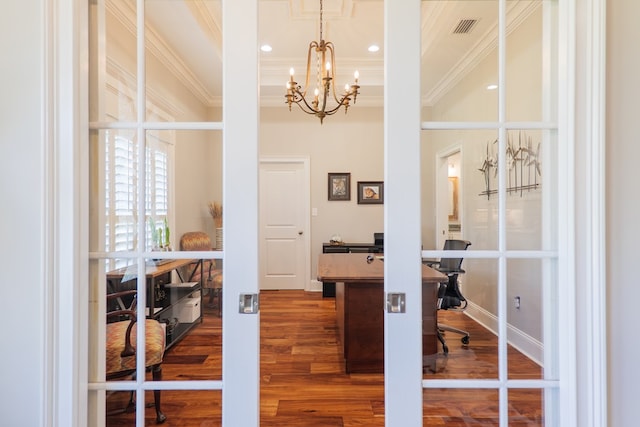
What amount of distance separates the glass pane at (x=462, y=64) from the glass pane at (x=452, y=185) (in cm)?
8

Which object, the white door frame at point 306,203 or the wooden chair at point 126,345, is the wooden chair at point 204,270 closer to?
the wooden chair at point 126,345

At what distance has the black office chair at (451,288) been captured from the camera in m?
1.13

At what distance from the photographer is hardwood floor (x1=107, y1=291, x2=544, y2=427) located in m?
1.09

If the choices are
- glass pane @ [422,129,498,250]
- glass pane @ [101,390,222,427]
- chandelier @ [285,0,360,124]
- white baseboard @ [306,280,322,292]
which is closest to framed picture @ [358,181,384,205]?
white baseboard @ [306,280,322,292]

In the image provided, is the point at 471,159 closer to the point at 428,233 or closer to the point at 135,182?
the point at 428,233

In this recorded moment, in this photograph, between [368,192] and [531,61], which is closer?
[531,61]

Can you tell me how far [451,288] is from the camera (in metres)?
1.24

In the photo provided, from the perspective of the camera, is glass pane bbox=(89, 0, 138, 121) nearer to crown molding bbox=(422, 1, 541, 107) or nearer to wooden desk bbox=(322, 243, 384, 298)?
crown molding bbox=(422, 1, 541, 107)

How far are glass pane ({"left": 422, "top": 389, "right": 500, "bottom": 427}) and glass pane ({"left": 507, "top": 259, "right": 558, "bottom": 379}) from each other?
129 mm
